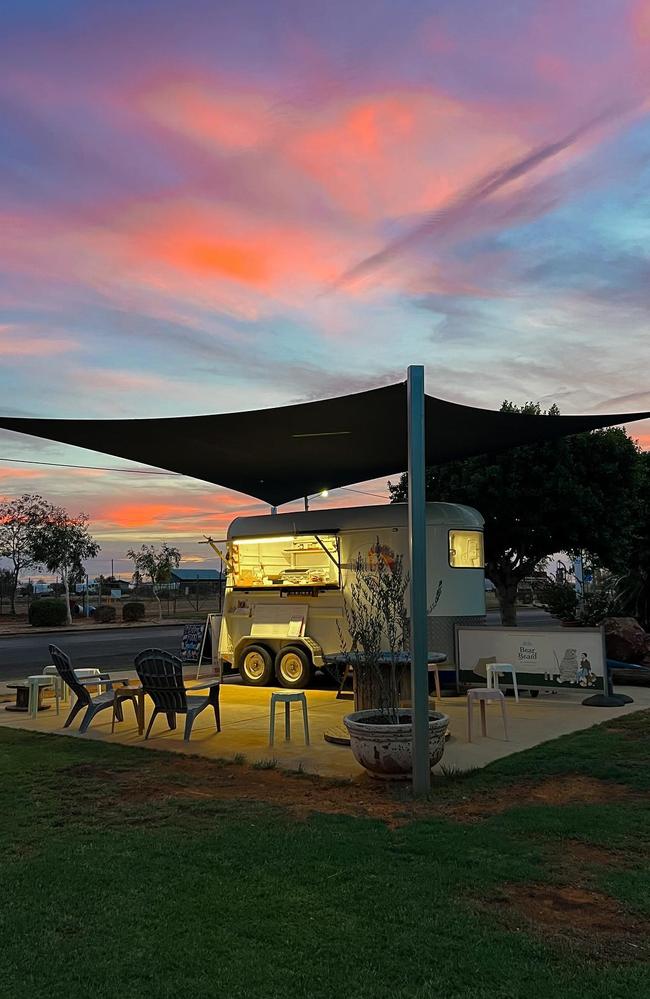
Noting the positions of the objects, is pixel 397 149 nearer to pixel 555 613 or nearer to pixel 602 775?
pixel 602 775

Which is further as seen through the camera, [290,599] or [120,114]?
[290,599]

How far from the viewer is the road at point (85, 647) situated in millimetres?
16234

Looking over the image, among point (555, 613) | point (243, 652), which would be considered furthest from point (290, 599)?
point (555, 613)

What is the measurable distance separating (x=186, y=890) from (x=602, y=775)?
12.5ft

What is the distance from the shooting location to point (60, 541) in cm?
3969

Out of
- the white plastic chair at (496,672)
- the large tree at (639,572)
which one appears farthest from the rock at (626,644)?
the large tree at (639,572)

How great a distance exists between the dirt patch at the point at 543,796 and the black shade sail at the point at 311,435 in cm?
359

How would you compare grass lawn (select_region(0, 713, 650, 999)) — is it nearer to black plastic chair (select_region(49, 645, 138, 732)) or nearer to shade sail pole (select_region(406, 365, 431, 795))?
shade sail pole (select_region(406, 365, 431, 795))

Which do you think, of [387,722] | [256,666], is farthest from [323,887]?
[256,666]

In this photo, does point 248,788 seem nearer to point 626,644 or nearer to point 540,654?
point 540,654

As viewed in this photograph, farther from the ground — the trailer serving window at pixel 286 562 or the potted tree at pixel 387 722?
the trailer serving window at pixel 286 562

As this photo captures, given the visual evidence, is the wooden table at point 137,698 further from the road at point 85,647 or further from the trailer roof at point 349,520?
the road at point 85,647

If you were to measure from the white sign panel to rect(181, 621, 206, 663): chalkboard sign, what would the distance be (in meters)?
5.24

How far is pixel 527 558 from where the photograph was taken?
61.9ft
